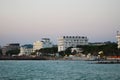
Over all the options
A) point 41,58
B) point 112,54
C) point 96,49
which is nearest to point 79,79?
point 112,54

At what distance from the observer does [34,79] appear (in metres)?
46.8

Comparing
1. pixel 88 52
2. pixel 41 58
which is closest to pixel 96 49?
pixel 88 52

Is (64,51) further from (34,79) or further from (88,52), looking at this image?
(34,79)

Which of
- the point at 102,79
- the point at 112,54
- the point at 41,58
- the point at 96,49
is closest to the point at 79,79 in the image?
the point at 102,79

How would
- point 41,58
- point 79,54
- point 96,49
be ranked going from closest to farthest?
point 96,49 → point 79,54 → point 41,58

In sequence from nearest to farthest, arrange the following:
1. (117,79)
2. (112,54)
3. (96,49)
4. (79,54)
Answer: (117,79), (112,54), (96,49), (79,54)

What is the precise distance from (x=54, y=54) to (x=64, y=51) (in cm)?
716

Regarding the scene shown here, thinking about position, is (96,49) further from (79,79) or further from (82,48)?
(79,79)

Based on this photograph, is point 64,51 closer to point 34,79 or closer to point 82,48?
point 82,48

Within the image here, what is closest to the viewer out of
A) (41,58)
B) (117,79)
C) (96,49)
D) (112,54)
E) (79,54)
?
(117,79)

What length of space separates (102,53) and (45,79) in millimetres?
102276

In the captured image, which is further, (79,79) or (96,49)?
(96,49)

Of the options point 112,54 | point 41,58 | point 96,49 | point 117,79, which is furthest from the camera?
point 41,58

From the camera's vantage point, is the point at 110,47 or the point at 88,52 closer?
the point at 110,47
